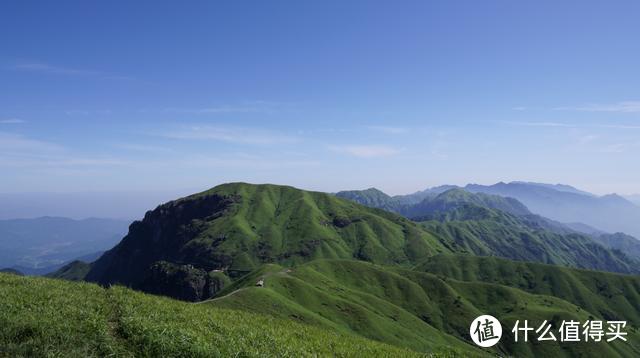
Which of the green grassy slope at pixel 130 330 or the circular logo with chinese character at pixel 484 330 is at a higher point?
the green grassy slope at pixel 130 330

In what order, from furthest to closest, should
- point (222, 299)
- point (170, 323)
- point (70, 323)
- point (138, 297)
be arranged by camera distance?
1. point (222, 299)
2. point (138, 297)
3. point (170, 323)
4. point (70, 323)

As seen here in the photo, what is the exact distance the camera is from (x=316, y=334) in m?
27.1

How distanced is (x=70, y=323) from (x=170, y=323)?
14.9 feet

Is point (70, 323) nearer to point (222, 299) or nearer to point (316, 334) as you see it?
point (316, 334)

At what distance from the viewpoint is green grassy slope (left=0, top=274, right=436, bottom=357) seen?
746 inches

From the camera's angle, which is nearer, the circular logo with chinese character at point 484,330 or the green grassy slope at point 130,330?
the green grassy slope at point 130,330

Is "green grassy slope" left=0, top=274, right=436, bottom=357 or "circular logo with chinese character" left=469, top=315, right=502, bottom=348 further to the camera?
"circular logo with chinese character" left=469, top=315, right=502, bottom=348

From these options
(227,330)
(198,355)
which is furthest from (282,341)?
(198,355)

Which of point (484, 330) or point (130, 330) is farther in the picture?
point (484, 330)

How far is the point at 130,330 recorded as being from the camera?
68.3 ft

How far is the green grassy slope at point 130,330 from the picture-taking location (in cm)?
1894

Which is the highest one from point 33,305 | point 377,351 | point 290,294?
point 33,305

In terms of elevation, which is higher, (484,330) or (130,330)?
(130,330)

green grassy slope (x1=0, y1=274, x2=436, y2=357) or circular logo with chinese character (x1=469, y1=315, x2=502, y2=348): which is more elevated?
green grassy slope (x1=0, y1=274, x2=436, y2=357)
